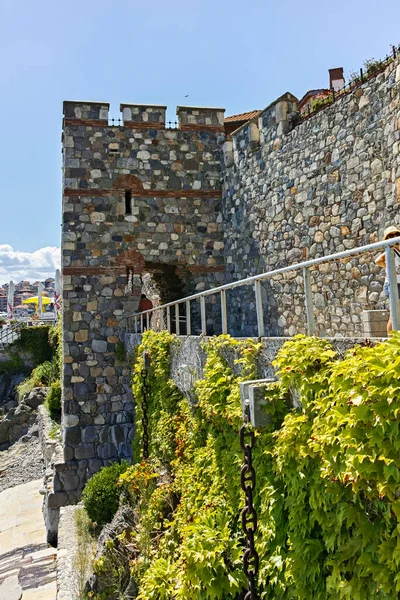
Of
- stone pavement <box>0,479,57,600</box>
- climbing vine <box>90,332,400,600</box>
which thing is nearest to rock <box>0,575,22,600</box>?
stone pavement <box>0,479,57,600</box>

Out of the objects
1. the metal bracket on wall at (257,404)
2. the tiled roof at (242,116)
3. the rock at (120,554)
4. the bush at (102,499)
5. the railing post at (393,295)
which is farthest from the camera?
the tiled roof at (242,116)

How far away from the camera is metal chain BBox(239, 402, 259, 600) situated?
11.7 ft

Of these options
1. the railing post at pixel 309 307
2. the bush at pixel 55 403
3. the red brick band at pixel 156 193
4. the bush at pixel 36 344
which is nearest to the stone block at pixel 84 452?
the bush at pixel 55 403

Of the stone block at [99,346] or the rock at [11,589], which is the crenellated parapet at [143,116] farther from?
the rock at [11,589]

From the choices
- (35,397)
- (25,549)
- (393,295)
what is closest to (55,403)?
(25,549)

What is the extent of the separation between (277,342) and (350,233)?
4.40m

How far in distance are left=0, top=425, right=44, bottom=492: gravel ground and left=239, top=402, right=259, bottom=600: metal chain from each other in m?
14.7

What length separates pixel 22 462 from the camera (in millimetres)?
17750

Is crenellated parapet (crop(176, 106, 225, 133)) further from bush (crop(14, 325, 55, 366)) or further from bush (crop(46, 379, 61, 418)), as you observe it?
bush (crop(14, 325, 55, 366))

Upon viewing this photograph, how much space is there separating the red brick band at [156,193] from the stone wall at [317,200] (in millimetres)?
623

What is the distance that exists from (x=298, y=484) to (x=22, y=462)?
16.8m

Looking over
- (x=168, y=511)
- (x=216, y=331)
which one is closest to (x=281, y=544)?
(x=168, y=511)

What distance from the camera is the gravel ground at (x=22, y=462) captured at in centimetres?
1672

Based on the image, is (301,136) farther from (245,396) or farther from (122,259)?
(245,396)
